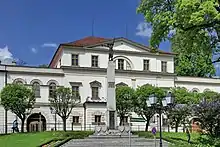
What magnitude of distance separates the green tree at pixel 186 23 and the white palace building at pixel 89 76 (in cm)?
2713

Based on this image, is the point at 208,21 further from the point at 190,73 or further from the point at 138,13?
the point at 190,73

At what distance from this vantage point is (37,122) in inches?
1930

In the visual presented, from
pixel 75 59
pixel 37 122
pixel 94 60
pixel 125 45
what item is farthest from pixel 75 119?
pixel 125 45

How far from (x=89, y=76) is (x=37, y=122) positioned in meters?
8.78

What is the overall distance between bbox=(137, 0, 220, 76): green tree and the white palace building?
27.1 metres

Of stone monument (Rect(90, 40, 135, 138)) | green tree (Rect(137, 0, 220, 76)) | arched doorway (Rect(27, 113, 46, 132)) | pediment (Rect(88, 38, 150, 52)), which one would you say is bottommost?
arched doorway (Rect(27, 113, 46, 132))

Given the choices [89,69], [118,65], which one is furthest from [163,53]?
[89,69]

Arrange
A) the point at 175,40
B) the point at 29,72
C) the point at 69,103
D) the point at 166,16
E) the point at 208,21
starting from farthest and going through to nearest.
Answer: the point at 29,72
the point at 69,103
the point at 175,40
the point at 166,16
the point at 208,21

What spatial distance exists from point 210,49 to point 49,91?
32.6 meters

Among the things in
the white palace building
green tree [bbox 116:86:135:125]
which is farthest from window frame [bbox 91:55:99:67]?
green tree [bbox 116:86:135:125]

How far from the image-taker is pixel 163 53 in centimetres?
5556

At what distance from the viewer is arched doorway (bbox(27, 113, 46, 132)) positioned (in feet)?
160

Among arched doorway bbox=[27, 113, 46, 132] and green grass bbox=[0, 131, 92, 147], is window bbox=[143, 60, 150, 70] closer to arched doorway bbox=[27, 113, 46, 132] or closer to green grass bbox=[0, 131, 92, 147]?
arched doorway bbox=[27, 113, 46, 132]

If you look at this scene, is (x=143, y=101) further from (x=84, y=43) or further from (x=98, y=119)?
(x=84, y=43)
